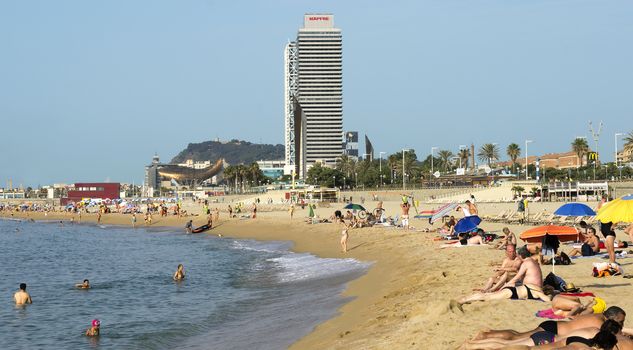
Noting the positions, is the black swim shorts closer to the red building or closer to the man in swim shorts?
the man in swim shorts

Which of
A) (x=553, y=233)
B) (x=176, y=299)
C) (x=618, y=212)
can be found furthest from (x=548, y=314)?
(x=176, y=299)

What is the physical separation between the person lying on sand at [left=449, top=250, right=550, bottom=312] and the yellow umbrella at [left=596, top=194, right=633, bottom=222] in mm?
3701

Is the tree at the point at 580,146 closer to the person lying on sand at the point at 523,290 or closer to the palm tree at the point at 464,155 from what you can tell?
the palm tree at the point at 464,155

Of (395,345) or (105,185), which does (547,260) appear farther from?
(105,185)

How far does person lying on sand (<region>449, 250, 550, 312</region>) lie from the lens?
34.7 feet

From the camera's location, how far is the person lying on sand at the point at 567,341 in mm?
6516

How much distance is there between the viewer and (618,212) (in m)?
13.9

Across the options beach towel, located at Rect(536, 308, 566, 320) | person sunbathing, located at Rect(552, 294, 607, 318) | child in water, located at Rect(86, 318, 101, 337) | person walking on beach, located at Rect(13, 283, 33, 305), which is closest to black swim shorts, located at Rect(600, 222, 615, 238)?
beach towel, located at Rect(536, 308, 566, 320)

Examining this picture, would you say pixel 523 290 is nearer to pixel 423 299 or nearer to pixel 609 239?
pixel 423 299

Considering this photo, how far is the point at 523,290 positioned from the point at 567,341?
3.78 meters

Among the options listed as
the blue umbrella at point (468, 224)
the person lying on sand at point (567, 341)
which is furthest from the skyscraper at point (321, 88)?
the person lying on sand at point (567, 341)

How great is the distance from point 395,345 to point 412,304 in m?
3.07

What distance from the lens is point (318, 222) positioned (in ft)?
148

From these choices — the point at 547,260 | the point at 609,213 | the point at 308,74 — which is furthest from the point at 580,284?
the point at 308,74
